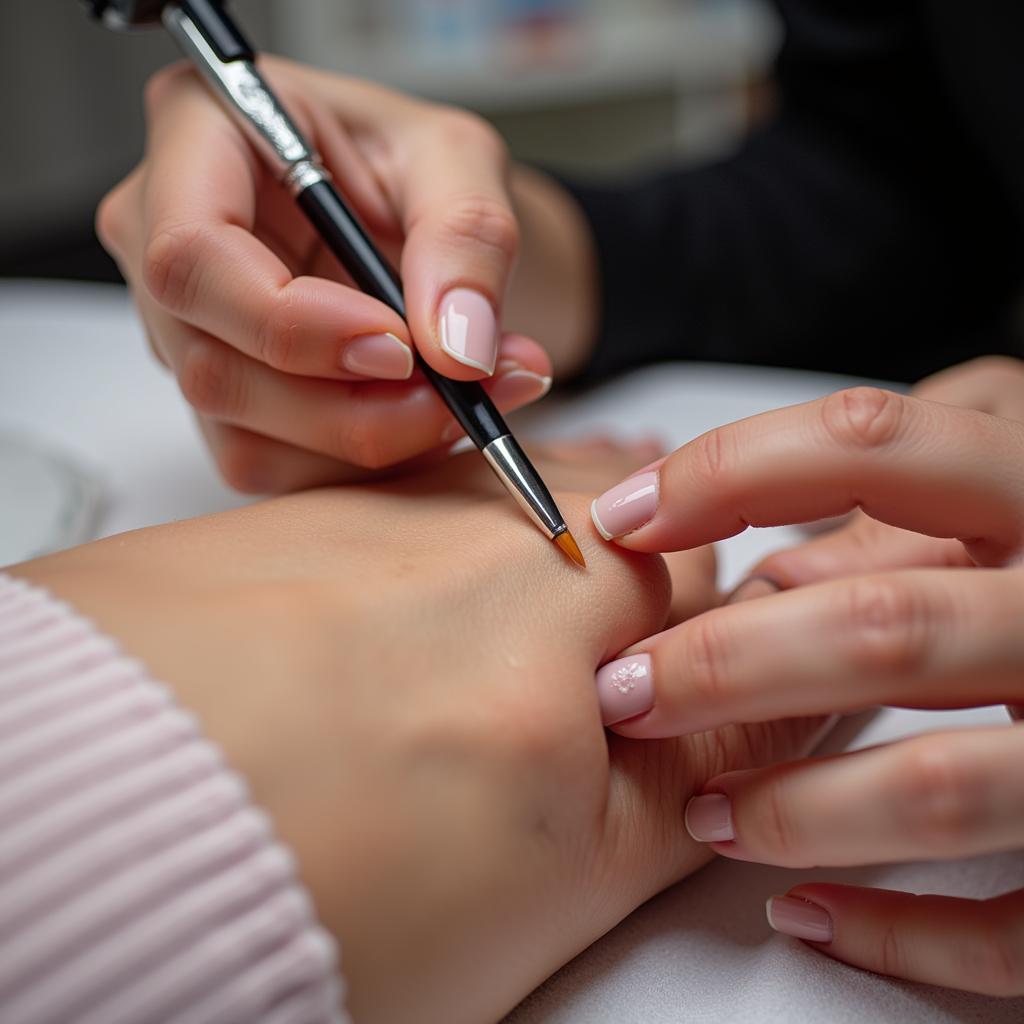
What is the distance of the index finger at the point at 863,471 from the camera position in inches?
17.5

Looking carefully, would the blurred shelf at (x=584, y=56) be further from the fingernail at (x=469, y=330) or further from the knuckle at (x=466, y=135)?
the fingernail at (x=469, y=330)

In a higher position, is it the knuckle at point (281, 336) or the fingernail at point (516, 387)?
the knuckle at point (281, 336)

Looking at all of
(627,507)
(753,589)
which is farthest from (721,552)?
(627,507)

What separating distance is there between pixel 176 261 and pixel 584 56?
75.4 inches

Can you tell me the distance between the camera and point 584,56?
2234 mm

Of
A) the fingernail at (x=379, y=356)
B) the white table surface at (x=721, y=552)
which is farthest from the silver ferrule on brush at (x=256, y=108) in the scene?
the white table surface at (x=721, y=552)

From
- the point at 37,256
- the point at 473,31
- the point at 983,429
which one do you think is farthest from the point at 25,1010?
the point at 473,31

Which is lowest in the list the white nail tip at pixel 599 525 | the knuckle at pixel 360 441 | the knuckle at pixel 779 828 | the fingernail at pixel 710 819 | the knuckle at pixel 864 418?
the fingernail at pixel 710 819

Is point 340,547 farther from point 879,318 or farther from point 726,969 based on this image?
point 879,318

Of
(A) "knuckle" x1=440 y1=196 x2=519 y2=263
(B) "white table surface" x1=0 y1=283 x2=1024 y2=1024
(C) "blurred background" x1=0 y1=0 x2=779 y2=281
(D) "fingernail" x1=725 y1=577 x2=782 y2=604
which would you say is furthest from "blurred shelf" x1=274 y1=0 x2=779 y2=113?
(D) "fingernail" x1=725 y1=577 x2=782 y2=604

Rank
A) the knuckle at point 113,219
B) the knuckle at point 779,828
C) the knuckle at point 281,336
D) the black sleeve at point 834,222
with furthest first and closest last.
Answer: the black sleeve at point 834,222, the knuckle at point 113,219, the knuckle at point 281,336, the knuckle at point 779,828

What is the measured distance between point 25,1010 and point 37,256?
173 centimetres

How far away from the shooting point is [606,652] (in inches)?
18.8

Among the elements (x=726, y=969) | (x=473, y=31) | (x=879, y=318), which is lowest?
(x=879, y=318)
